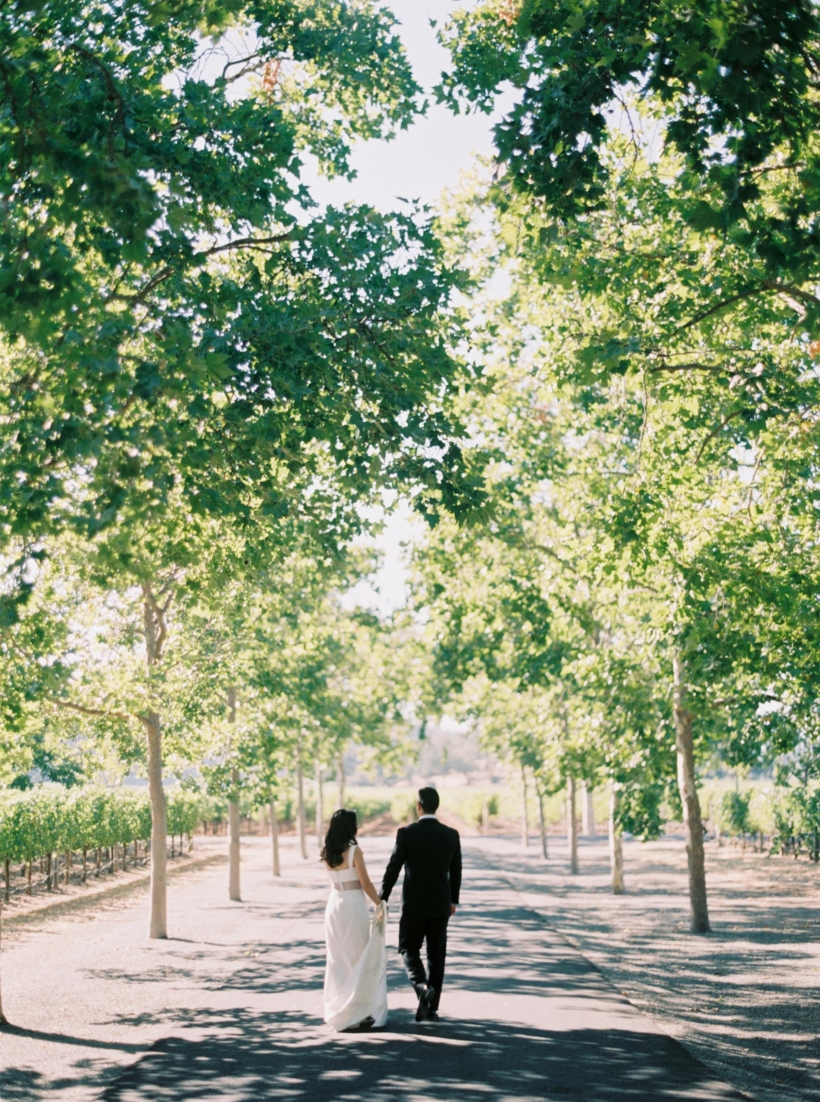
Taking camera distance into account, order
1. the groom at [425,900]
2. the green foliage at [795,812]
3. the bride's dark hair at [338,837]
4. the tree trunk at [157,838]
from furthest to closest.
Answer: the green foliage at [795,812] < the tree trunk at [157,838] < the bride's dark hair at [338,837] < the groom at [425,900]

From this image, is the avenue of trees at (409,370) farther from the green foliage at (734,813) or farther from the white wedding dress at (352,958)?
the green foliage at (734,813)

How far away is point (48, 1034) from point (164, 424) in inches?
230

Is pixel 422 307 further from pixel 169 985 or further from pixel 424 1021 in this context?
pixel 169 985

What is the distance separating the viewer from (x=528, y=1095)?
276 inches

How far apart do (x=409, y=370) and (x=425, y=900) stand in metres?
4.72

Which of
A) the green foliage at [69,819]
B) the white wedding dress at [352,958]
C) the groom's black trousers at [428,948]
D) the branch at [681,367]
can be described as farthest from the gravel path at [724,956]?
the green foliage at [69,819]

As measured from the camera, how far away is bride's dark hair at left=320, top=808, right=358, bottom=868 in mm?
10094

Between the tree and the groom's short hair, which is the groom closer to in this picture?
the groom's short hair

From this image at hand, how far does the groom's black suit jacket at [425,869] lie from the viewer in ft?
32.8

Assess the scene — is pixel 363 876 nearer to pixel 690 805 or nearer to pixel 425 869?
pixel 425 869

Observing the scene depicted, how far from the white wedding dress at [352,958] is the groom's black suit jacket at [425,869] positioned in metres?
0.28

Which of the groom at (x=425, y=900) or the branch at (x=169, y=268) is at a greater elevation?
the branch at (x=169, y=268)

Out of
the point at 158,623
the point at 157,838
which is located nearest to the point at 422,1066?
the point at 157,838

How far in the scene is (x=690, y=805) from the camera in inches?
769
